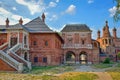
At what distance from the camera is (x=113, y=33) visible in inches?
2857

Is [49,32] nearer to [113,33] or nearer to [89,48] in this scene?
[89,48]

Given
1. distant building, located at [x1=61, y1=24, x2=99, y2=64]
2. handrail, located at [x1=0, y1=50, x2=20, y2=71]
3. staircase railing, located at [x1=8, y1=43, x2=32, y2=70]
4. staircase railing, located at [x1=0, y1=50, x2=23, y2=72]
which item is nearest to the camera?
staircase railing, located at [x1=0, y1=50, x2=23, y2=72]

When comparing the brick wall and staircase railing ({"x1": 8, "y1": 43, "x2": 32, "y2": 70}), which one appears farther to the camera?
staircase railing ({"x1": 8, "y1": 43, "x2": 32, "y2": 70})

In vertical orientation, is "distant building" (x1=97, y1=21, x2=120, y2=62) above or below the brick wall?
above

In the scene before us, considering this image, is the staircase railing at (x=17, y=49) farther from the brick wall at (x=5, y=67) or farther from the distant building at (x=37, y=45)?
the brick wall at (x=5, y=67)

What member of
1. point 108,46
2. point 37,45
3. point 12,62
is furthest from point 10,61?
point 108,46

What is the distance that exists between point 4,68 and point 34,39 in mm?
12226

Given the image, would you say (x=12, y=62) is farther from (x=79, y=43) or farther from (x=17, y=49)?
(x=79, y=43)

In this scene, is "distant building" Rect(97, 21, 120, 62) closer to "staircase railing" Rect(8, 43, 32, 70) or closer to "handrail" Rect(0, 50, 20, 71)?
"staircase railing" Rect(8, 43, 32, 70)

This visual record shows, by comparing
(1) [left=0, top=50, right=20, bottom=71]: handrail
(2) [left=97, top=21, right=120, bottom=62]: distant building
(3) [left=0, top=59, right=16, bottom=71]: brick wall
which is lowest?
(3) [left=0, top=59, right=16, bottom=71]: brick wall

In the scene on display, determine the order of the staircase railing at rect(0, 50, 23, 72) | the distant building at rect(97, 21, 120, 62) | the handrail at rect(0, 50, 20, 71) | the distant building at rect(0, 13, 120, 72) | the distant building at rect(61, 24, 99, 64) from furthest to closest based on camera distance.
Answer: the distant building at rect(97, 21, 120, 62), the distant building at rect(61, 24, 99, 64), the distant building at rect(0, 13, 120, 72), the handrail at rect(0, 50, 20, 71), the staircase railing at rect(0, 50, 23, 72)

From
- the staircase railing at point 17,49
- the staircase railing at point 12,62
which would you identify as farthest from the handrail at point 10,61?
the staircase railing at point 17,49

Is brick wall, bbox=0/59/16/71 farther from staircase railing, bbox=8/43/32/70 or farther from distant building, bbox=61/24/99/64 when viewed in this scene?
distant building, bbox=61/24/99/64

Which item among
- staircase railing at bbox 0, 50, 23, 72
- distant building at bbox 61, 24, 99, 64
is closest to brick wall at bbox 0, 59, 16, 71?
staircase railing at bbox 0, 50, 23, 72
